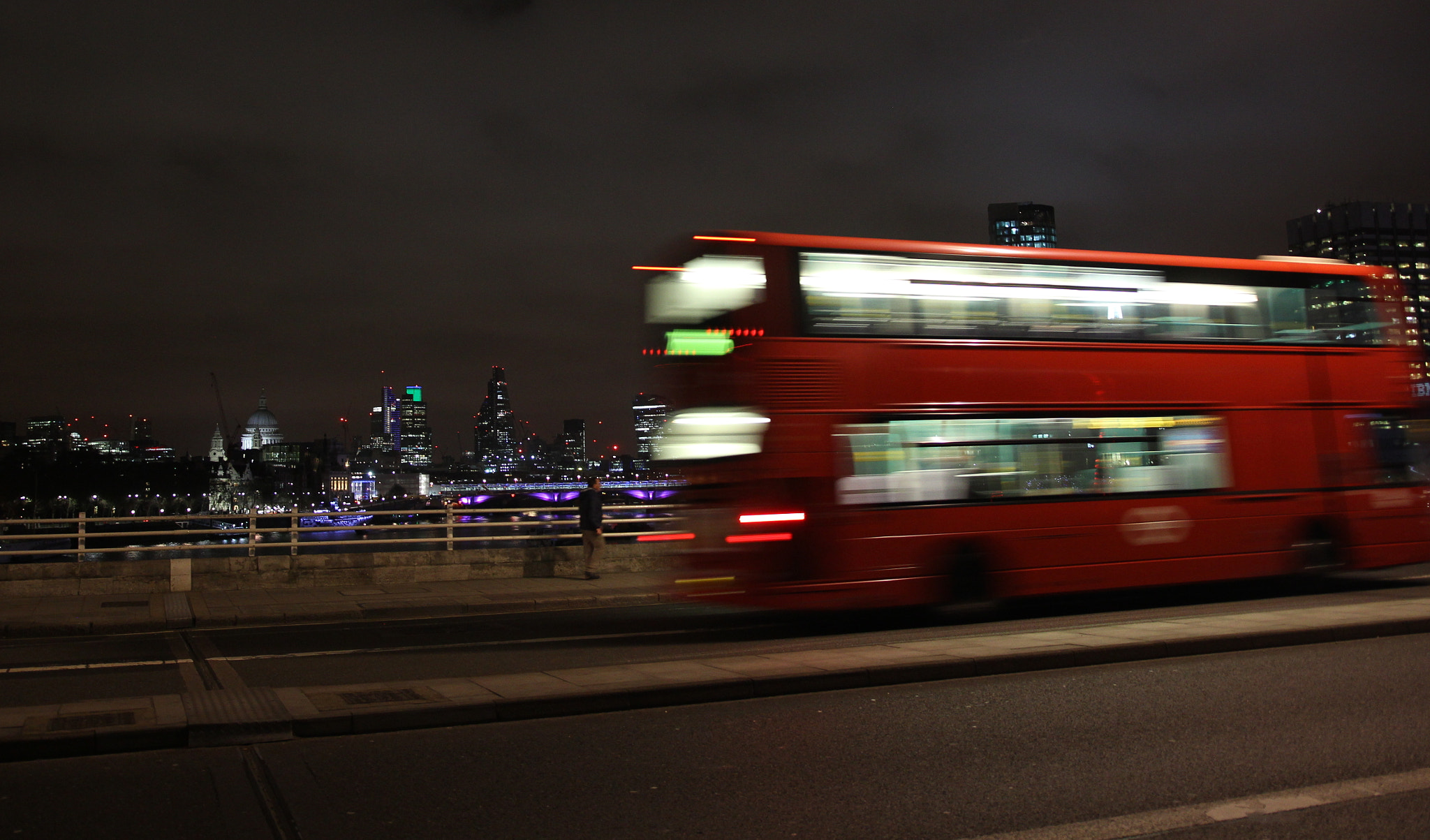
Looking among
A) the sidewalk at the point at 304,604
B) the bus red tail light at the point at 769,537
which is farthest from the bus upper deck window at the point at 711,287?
the sidewalk at the point at 304,604

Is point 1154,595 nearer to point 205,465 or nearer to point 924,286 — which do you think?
point 924,286

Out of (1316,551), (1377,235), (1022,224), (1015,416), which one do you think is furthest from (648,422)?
(1022,224)

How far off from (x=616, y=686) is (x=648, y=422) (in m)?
4.88

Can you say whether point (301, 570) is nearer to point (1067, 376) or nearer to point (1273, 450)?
point (1067, 376)

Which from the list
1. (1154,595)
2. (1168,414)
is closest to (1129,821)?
(1168,414)

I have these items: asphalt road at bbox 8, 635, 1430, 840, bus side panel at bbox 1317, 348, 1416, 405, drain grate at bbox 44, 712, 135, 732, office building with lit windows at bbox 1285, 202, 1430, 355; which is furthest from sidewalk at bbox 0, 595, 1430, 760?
office building with lit windows at bbox 1285, 202, 1430, 355

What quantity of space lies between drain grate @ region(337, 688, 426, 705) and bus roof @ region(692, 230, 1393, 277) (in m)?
5.65

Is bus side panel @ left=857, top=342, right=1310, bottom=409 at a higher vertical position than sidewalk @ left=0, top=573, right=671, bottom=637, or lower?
higher

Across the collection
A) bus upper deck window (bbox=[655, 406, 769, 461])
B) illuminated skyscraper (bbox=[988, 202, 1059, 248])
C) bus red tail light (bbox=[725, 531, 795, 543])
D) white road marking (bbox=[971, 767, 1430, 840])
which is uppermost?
illuminated skyscraper (bbox=[988, 202, 1059, 248])

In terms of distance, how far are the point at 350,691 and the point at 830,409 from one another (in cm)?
558

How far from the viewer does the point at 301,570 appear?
18.5 meters

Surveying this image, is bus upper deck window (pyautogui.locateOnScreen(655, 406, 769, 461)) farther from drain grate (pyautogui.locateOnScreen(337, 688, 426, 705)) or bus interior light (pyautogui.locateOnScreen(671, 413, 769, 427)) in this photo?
drain grate (pyautogui.locateOnScreen(337, 688, 426, 705))

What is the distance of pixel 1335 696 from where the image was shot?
7.75m

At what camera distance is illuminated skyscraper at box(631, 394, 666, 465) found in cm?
1225
